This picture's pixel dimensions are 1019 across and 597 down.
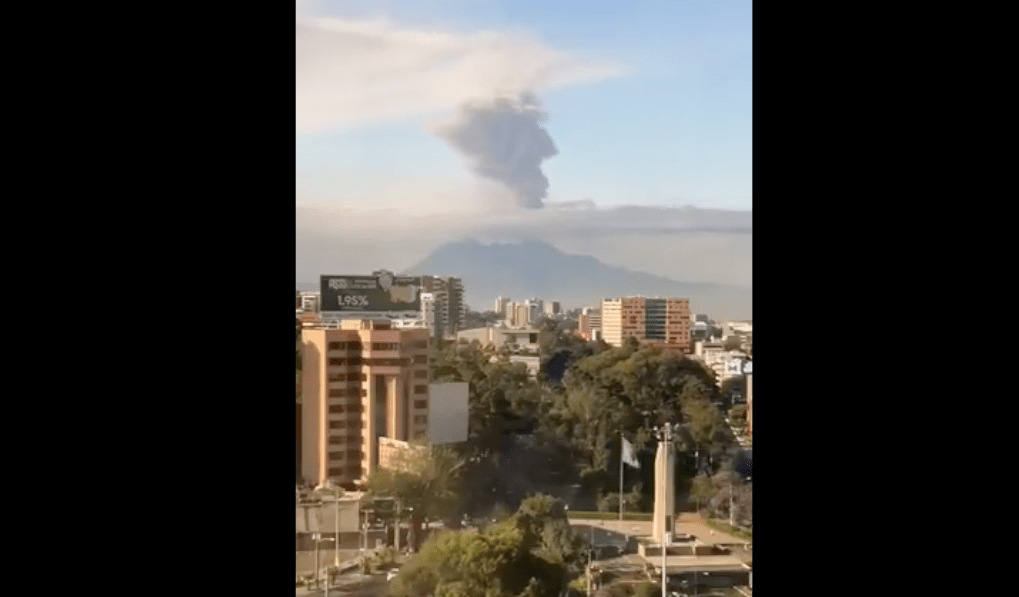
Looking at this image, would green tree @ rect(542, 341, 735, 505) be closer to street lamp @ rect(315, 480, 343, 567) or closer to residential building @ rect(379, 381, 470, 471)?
residential building @ rect(379, 381, 470, 471)

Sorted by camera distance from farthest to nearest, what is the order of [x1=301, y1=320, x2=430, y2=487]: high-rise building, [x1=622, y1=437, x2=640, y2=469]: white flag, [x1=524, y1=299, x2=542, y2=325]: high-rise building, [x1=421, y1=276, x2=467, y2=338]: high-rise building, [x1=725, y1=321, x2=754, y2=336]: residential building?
[x1=622, y1=437, x2=640, y2=469]: white flag, [x1=524, y1=299, x2=542, y2=325]: high-rise building, [x1=421, y1=276, x2=467, y2=338]: high-rise building, [x1=301, y1=320, x2=430, y2=487]: high-rise building, [x1=725, y1=321, x2=754, y2=336]: residential building

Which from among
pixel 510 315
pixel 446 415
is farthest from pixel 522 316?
pixel 446 415

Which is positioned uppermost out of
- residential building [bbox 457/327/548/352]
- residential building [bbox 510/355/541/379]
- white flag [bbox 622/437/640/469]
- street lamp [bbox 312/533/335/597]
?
residential building [bbox 457/327/548/352]

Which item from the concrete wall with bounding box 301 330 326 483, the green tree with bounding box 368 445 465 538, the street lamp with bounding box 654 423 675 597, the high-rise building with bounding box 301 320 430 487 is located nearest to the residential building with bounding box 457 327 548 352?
the high-rise building with bounding box 301 320 430 487
